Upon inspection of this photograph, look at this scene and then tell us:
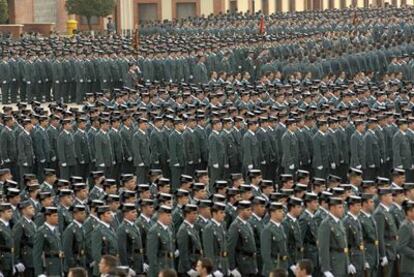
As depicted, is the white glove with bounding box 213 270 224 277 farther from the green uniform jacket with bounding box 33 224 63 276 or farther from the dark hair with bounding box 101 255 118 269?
the dark hair with bounding box 101 255 118 269

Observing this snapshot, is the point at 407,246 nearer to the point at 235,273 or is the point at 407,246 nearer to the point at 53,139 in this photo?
the point at 235,273

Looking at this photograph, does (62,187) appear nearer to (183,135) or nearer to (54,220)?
(54,220)

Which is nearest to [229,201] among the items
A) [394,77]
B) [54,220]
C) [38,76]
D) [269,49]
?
[54,220]

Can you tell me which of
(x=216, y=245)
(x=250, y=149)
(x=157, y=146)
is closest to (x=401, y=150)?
(x=250, y=149)

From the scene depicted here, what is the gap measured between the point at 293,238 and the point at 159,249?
1846mm

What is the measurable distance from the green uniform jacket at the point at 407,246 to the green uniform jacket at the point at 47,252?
4.58 m

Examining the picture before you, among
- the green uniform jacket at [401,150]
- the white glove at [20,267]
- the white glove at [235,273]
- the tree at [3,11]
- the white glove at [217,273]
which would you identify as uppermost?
the tree at [3,11]

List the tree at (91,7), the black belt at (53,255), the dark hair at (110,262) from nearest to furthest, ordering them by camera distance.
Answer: the dark hair at (110,262), the black belt at (53,255), the tree at (91,7)

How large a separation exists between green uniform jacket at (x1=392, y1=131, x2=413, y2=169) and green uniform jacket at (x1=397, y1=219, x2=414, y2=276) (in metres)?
7.29

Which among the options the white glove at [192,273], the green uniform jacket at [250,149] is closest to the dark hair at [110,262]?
the white glove at [192,273]

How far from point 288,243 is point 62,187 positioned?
426 centimetres

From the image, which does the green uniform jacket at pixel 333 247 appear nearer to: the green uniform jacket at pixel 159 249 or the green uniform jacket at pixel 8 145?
the green uniform jacket at pixel 159 249

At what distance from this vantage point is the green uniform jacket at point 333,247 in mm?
15312

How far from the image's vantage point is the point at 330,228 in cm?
1531
